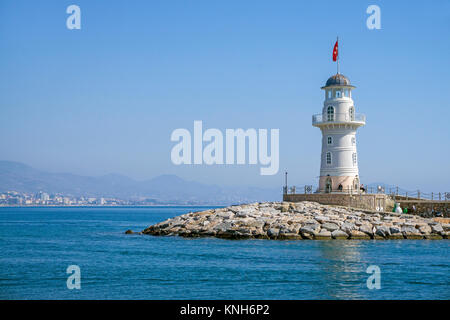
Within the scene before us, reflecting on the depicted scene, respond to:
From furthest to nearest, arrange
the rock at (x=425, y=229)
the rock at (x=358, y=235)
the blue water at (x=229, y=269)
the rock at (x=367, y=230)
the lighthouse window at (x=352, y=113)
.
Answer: the lighthouse window at (x=352, y=113) < the rock at (x=425, y=229) < the rock at (x=367, y=230) < the rock at (x=358, y=235) < the blue water at (x=229, y=269)

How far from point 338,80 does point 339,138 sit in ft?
15.1

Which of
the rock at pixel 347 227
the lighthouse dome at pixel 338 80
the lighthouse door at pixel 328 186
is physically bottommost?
the rock at pixel 347 227

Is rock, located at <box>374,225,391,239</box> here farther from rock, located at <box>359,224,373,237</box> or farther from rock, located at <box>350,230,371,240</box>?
rock, located at <box>350,230,371,240</box>

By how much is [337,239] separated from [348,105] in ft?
44.9

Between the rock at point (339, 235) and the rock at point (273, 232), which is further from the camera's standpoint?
the rock at point (273, 232)

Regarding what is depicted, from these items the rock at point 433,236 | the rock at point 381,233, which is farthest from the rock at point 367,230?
the rock at point 433,236

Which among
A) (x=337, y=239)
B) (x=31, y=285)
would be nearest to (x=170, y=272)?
(x=31, y=285)

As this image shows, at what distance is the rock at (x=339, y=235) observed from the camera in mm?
39094

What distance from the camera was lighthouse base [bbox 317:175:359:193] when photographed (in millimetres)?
48041

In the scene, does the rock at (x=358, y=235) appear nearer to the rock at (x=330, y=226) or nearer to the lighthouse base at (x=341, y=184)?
the rock at (x=330, y=226)

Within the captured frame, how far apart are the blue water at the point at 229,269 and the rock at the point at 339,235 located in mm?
1406

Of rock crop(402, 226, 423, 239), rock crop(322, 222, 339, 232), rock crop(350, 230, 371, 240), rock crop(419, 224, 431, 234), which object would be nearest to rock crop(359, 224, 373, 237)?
rock crop(350, 230, 371, 240)
